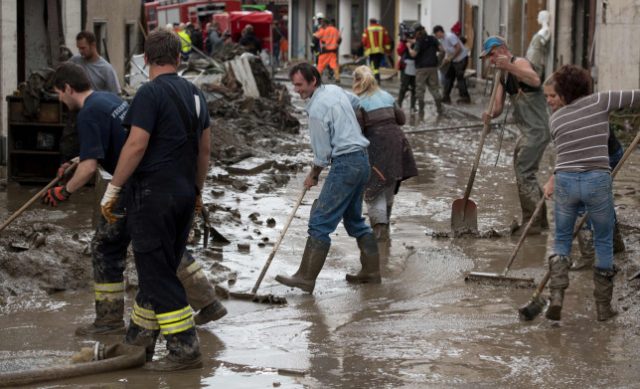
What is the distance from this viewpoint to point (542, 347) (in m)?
6.93

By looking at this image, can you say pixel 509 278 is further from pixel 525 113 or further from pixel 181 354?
pixel 181 354

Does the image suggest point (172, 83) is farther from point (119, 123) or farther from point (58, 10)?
point (58, 10)

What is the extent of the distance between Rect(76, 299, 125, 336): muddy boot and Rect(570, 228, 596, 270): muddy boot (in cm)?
368

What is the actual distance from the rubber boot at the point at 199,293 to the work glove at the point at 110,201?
89cm

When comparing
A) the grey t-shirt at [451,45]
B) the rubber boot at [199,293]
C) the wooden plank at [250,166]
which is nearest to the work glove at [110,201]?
the rubber boot at [199,293]

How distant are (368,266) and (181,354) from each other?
108 inches

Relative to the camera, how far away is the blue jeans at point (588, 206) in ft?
24.0

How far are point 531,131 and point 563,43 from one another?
17.3m

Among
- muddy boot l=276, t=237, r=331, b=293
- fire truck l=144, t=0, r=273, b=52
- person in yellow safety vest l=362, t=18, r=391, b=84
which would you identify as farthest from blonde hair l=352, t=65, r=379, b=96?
fire truck l=144, t=0, r=273, b=52

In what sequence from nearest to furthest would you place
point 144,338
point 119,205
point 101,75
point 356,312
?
point 144,338
point 119,205
point 356,312
point 101,75

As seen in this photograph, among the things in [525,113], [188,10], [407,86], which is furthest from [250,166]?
[188,10]

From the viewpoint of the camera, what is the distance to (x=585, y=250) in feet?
30.2

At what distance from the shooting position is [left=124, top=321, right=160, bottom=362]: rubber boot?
22.0 feet

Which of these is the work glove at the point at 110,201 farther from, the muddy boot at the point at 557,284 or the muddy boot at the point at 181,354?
the muddy boot at the point at 557,284
